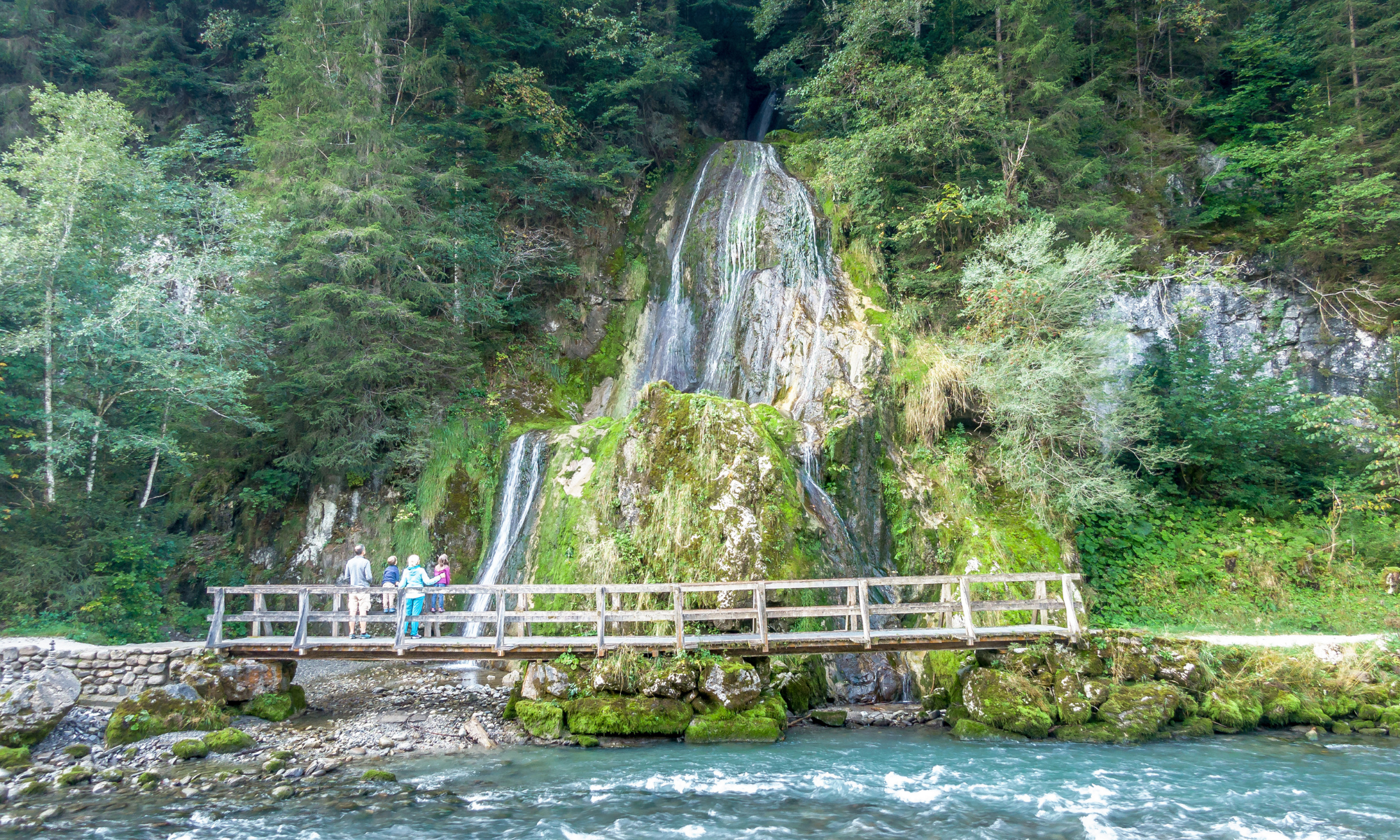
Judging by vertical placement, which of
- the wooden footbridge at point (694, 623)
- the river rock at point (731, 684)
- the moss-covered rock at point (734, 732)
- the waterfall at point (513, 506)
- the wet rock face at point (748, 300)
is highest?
the wet rock face at point (748, 300)

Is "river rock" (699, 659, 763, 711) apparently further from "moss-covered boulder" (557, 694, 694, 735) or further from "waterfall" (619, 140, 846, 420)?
"waterfall" (619, 140, 846, 420)

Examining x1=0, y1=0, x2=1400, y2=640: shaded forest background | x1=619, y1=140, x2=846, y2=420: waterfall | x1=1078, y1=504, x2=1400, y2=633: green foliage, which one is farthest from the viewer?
x1=619, y1=140, x2=846, y2=420: waterfall

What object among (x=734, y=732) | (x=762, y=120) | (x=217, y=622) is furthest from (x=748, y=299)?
(x=762, y=120)

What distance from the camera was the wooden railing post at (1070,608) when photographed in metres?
10.0

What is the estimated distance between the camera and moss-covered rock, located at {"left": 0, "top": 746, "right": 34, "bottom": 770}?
789 centimetres

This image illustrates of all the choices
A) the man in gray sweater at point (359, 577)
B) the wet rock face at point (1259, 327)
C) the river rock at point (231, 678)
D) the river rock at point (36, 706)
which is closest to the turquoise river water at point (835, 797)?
the river rock at point (36, 706)

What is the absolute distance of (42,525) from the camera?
1160cm

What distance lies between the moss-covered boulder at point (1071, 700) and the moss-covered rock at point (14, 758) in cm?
1272

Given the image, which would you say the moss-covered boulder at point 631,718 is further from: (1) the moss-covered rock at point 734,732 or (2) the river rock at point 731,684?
(2) the river rock at point 731,684

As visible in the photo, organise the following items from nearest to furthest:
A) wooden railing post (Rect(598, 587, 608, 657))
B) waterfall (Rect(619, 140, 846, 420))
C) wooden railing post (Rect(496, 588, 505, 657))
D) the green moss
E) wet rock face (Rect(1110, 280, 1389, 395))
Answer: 1. the green moss
2. wooden railing post (Rect(598, 587, 608, 657))
3. wooden railing post (Rect(496, 588, 505, 657))
4. wet rock face (Rect(1110, 280, 1389, 395))
5. waterfall (Rect(619, 140, 846, 420))

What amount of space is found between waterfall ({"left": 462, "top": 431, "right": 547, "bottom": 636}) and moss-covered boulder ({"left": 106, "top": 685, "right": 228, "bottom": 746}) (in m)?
4.59

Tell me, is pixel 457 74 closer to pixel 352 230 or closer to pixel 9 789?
pixel 352 230

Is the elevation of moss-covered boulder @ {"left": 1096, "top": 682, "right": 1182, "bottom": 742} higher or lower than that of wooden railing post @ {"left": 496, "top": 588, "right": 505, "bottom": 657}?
lower

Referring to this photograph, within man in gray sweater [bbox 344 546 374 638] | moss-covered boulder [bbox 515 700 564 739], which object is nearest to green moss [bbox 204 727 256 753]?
man in gray sweater [bbox 344 546 374 638]
